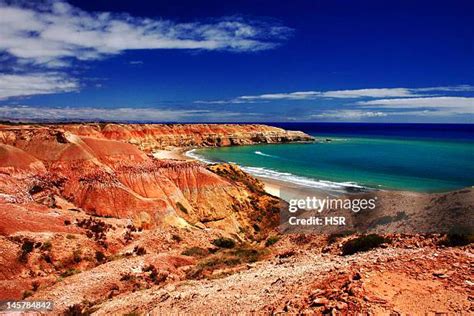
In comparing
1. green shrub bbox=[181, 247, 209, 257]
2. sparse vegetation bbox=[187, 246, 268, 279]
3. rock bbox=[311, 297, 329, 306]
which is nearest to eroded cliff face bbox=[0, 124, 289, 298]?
green shrub bbox=[181, 247, 209, 257]

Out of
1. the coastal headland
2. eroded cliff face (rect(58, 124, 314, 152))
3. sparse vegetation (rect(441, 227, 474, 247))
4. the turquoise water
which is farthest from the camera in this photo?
eroded cliff face (rect(58, 124, 314, 152))

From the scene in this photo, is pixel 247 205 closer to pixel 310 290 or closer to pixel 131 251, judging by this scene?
pixel 131 251

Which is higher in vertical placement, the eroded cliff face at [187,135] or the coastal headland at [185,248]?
the eroded cliff face at [187,135]

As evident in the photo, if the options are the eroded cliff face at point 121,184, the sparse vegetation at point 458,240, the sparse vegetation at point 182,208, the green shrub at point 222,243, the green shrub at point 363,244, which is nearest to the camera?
the sparse vegetation at point 458,240

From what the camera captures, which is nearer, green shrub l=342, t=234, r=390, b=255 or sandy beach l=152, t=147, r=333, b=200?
green shrub l=342, t=234, r=390, b=255

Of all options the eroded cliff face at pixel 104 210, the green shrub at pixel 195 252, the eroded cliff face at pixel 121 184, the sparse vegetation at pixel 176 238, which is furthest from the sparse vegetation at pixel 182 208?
the green shrub at pixel 195 252

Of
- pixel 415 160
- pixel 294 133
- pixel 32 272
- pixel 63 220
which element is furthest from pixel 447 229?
pixel 294 133

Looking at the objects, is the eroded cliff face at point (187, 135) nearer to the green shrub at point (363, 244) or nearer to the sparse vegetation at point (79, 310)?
the sparse vegetation at point (79, 310)

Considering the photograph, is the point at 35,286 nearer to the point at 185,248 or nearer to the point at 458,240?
the point at 185,248

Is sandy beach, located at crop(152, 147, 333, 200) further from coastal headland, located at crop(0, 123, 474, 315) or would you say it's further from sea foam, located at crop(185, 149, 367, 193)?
coastal headland, located at crop(0, 123, 474, 315)

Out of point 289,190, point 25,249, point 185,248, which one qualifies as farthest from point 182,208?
point 25,249

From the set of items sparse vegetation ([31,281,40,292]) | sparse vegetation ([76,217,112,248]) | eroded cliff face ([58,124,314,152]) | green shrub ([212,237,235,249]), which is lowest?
green shrub ([212,237,235,249])

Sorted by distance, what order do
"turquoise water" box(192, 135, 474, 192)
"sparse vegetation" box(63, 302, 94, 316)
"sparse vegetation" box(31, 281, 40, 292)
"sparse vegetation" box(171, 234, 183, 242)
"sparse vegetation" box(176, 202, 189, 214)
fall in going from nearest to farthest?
"sparse vegetation" box(63, 302, 94, 316), "sparse vegetation" box(31, 281, 40, 292), "sparse vegetation" box(171, 234, 183, 242), "sparse vegetation" box(176, 202, 189, 214), "turquoise water" box(192, 135, 474, 192)
